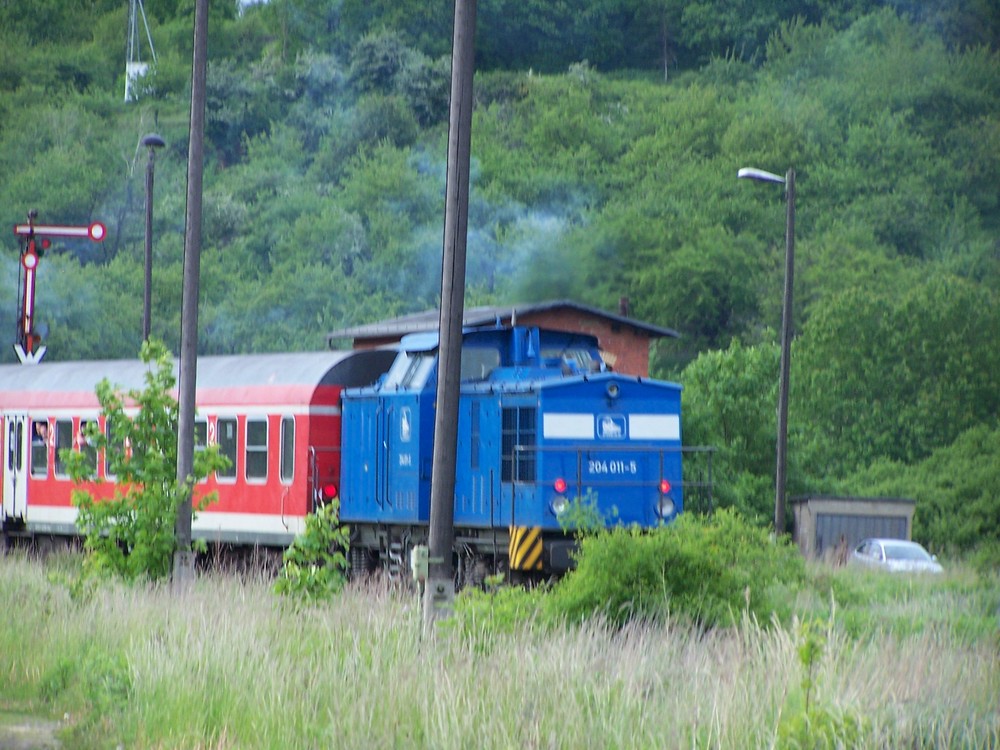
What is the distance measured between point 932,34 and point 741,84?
10582mm

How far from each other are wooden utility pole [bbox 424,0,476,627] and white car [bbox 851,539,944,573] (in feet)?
65.7

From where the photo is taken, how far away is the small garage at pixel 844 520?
3384 cm

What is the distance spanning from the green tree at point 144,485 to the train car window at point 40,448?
821 centimetres

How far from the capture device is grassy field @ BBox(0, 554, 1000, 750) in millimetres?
7430

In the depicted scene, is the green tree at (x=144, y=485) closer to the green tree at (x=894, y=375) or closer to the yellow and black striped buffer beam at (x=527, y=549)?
the yellow and black striped buffer beam at (x=527, y=549)

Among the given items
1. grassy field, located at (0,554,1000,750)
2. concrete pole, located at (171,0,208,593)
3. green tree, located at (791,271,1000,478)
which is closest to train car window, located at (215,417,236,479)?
concrete pole, located at (171,0,208,593)

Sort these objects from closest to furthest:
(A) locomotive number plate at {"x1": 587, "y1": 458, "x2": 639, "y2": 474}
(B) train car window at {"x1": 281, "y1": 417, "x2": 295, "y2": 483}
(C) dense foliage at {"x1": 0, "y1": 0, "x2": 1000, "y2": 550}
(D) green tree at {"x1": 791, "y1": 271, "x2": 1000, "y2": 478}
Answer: (A) locomotive number plate at {"x1": 587, "y1": 458, "x2": 639, "y2": 474}, (B) train car window at {"x1": 281, "y1": 417, "x2": 295, "y2": 483}, (D) green tree at {"x1": 791, "y1": 271, "x2": 1000, "y2": 478}, (C) dense foliage at {"x1": 0, "y1": 0, "x2": 1000, "y2": 550}

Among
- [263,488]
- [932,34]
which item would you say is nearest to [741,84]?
[932,34]

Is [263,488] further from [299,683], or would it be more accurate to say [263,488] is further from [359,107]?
[359,107]

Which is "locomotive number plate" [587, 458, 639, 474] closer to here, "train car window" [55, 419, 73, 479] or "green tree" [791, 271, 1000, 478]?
"train car window" [55, 419, 73, 479]

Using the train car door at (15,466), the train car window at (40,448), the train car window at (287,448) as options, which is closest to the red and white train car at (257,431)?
the train car window at (287,448)

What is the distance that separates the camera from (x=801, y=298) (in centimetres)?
6575

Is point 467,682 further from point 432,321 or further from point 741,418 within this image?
point 741,418

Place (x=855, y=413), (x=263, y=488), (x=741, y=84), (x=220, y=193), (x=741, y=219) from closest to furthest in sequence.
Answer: (x=263, y=488), (x=855, y=413), (x=741, y=219), (x=220, y=193), (x=741, y=84)
